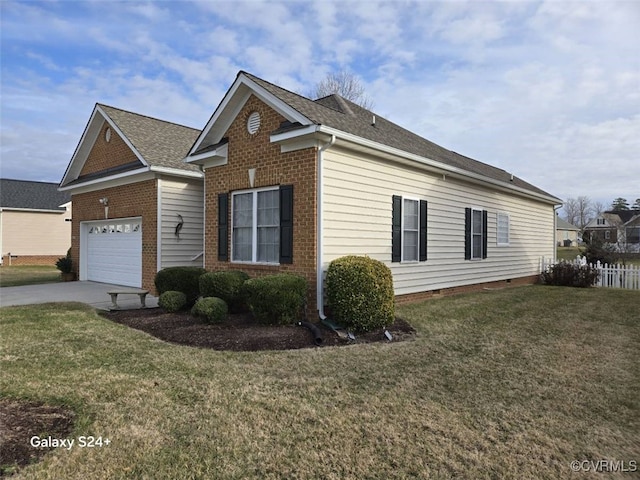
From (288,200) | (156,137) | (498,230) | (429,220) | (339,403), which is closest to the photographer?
(339,403)

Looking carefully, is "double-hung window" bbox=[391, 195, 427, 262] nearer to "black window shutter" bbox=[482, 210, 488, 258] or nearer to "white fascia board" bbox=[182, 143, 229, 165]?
"black window shutter" bbox=[482, 210, 488, 258]

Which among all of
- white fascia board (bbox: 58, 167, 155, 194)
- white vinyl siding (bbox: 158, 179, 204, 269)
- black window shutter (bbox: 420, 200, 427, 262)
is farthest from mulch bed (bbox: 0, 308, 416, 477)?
white fascia board (bbox: 58, 167, 155, 194)

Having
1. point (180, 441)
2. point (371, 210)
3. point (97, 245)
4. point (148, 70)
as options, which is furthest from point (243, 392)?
point (97, 245)

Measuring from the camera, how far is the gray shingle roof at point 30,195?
28.8m

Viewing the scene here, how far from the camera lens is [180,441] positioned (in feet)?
11.2

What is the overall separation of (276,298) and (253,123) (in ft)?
14.1

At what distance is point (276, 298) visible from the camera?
7.42 meters

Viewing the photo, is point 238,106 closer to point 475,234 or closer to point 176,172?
point 176,172

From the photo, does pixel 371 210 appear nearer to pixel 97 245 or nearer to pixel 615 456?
pixel 615 456

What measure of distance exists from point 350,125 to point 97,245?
11.0 meters

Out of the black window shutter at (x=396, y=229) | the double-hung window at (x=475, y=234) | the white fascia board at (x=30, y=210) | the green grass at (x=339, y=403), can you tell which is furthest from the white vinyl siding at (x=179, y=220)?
the white fascia board at (x=30, y=210)

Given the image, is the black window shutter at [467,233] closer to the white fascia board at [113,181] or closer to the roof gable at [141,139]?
the roof gable at [141,139]

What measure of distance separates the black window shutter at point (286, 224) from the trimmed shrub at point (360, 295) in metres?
1.18

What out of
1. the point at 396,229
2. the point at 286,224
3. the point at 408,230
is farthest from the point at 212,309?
the point at 408,230
